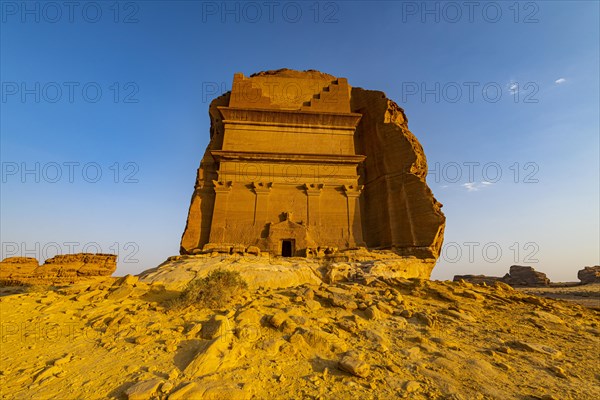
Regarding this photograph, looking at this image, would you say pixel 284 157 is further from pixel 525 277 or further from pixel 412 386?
pixel 525 277

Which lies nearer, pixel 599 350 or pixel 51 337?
pixel 51 337

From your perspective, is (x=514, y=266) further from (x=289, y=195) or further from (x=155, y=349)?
(x=155, y=349)

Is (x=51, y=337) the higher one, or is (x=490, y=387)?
(x=51, y=337)

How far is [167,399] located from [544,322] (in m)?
9.45

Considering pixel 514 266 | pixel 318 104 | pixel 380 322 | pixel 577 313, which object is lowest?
pixel 514 266

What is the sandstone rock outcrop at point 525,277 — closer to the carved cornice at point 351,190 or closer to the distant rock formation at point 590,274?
the distant rock formation at point 590,274

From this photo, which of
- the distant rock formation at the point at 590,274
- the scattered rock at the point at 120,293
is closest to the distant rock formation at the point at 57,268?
the scattered rock at the point at 120,293

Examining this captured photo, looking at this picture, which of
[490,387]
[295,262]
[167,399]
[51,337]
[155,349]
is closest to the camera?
[167,399]

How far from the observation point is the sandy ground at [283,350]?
3.71 metres

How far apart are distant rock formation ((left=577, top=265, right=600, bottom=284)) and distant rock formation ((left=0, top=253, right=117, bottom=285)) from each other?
6425 centimetres

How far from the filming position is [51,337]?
16.7 ft

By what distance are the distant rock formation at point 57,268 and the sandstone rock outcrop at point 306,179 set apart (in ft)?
43.4

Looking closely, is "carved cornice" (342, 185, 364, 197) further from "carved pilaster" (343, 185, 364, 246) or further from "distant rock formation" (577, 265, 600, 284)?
"distant rock formation" (577, 265, 600, 284)

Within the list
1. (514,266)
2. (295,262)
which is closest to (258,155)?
(295,262)
